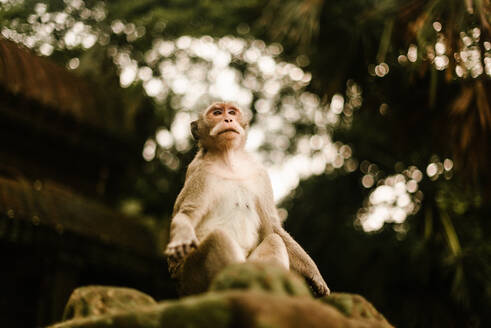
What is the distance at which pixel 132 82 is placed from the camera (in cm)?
1155

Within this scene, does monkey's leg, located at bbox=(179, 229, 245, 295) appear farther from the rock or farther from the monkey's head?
the monkey's head

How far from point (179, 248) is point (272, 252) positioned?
0.67m

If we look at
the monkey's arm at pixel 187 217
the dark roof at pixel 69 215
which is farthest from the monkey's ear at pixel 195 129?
the dark roof at pixel 69 215

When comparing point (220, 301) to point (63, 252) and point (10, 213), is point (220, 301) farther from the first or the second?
point (63, 252)

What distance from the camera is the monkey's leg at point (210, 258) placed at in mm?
3771

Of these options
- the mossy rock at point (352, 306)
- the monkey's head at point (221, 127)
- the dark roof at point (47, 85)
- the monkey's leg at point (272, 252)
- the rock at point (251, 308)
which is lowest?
the mossy rock at point (352, 306)

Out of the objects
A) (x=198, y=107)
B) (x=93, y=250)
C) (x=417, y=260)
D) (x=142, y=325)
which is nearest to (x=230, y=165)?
(x=142, y=325)

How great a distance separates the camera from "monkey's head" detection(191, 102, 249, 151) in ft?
14.5

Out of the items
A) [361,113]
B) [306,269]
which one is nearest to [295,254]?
[306,269]

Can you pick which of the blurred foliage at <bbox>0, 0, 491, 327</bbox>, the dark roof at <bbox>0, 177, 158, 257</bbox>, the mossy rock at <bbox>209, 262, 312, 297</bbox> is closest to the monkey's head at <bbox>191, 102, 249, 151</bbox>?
the mossy rock at <bbox>209, 262, 312, 297</bbox>

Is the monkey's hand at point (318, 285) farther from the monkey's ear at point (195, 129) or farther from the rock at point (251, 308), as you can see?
the monkey's ear at point (195, 129)

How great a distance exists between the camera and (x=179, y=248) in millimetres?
3701

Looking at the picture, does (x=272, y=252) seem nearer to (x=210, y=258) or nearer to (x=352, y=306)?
(x=210, y=258)

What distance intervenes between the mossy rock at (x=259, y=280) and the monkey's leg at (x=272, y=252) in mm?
918
